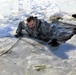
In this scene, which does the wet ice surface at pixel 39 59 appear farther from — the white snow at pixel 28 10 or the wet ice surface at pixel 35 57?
the white snow at pixel 28 10

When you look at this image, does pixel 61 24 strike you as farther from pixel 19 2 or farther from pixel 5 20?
pixel 19 2

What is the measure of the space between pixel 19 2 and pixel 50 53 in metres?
8.52

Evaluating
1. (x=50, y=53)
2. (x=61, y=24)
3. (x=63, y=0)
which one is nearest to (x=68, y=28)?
(x=61, y=24)

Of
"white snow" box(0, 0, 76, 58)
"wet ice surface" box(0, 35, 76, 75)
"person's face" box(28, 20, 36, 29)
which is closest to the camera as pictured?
"wet ice surface" box(0, 35, 76, 75)

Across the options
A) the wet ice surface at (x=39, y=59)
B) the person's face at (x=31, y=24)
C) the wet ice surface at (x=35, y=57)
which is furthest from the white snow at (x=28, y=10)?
the wet ice surface at (x=39, y=59)

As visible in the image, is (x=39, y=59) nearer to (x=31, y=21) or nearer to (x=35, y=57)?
(x=35, y=57)

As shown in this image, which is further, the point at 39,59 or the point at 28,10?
the point at 28,10

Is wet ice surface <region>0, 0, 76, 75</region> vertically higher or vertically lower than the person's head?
lower

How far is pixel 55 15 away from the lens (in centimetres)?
1138

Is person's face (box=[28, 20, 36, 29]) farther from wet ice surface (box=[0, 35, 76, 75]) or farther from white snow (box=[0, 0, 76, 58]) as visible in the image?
white snow (box=[0, 0, 76, 58])

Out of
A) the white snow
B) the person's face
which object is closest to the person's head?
the person's face

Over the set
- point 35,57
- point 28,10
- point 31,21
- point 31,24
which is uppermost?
point 31,21

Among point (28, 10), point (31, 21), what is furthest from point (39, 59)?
point (28, 10)

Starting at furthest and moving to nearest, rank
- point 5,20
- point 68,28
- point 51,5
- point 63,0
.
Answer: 1. point 63,0
2. point 51,5
3. point 5,20
4. point 68,28
